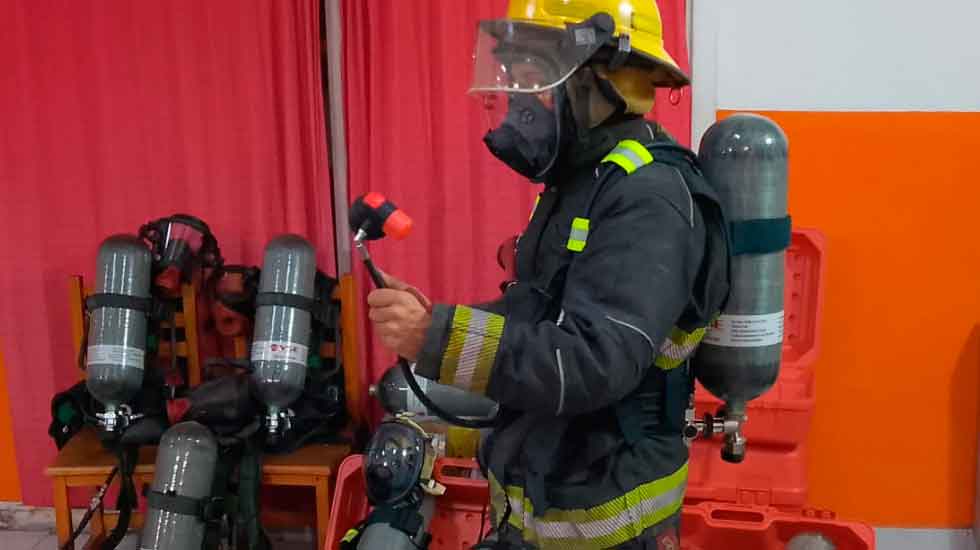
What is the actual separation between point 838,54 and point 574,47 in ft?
5.31

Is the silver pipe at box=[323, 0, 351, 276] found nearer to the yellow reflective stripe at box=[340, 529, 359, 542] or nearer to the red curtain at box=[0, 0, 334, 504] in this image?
the red curtain at box=[0, 0, 334, 504]

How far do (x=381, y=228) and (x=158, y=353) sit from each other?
180 cm

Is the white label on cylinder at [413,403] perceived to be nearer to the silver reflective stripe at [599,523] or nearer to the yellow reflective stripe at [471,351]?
the silver reflective stripe at [599,523]

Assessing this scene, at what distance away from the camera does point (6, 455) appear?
3.12m

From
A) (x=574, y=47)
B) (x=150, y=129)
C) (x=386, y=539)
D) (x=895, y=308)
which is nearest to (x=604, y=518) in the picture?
(x=574, y=47)

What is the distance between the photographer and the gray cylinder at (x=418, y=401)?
2.43 metres

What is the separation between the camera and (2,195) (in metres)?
Result: 2.87

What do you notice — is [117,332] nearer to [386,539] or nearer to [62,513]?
[62,513]

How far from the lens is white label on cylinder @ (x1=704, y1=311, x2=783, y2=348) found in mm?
1493

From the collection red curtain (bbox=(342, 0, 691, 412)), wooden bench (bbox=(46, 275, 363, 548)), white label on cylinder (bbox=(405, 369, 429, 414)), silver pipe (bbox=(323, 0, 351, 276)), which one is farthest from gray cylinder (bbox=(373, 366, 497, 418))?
silver pipe (bbox=(323, 0, 351, 276))

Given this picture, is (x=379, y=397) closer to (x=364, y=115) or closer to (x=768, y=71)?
(x=364, y=115)

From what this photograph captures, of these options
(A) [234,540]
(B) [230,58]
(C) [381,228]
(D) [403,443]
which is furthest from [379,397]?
(C) [381,228]

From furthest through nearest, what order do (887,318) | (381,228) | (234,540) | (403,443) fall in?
(887,318) < (234,540) < (403,443) < (381,228)

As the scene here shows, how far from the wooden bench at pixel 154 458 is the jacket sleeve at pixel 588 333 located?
152 centimetres
